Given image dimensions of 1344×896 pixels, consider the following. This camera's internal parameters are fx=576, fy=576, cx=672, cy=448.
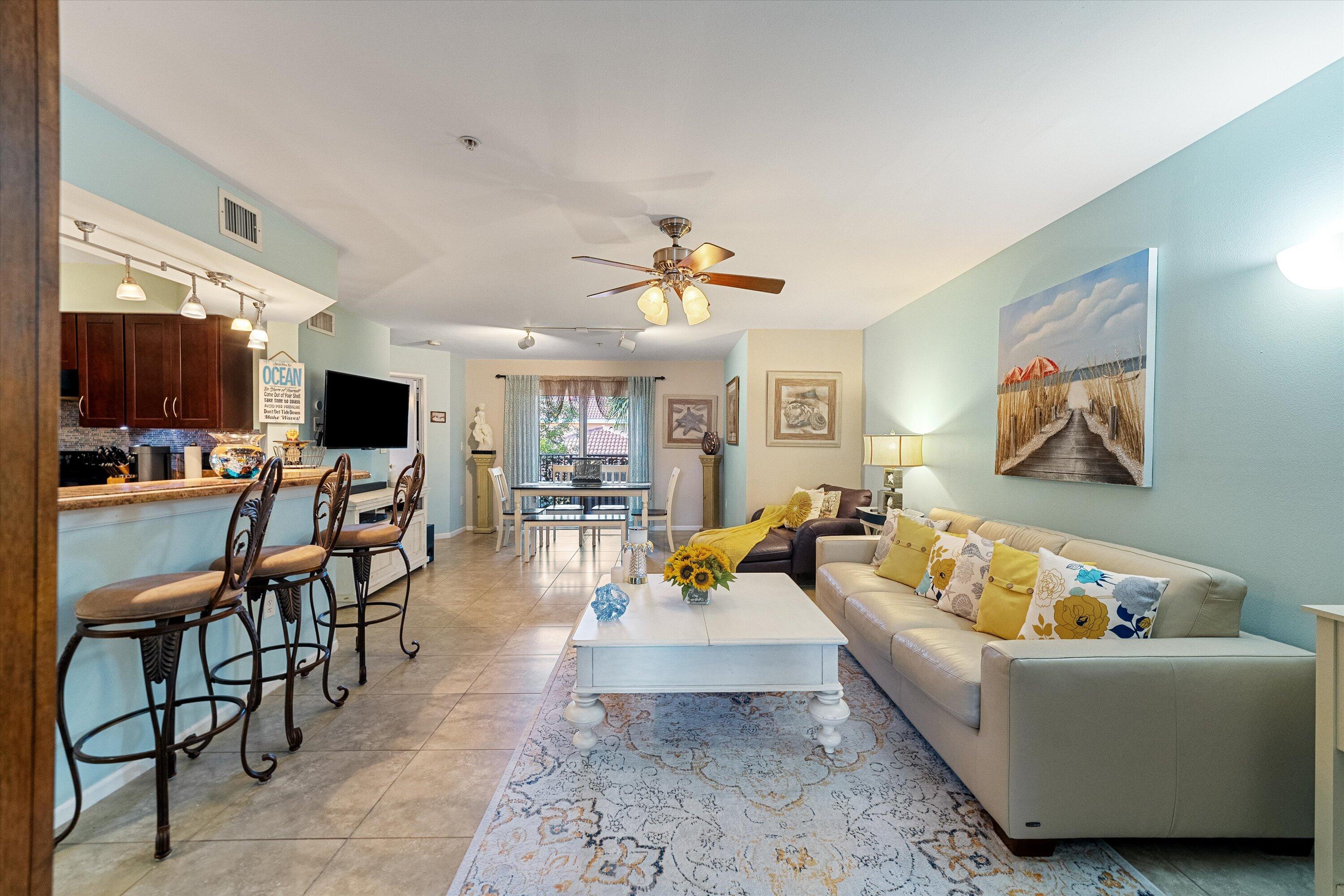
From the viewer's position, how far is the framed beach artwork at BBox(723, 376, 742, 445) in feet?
21.3

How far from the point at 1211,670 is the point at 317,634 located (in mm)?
3411

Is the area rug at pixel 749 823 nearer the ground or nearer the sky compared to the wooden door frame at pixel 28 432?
nearer the ground

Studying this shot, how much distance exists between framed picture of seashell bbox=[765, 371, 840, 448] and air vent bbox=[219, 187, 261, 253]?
423 centimetres

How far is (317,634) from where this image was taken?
107 inches

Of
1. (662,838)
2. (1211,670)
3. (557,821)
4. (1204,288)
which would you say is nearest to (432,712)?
(557,821)

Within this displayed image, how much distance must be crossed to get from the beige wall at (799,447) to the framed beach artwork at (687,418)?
234 cm

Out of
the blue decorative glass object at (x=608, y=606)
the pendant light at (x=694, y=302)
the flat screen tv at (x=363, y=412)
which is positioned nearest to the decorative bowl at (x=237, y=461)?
the flat screen tv at (x=363, y=412)

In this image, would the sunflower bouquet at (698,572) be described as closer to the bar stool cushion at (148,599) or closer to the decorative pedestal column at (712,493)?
the bar stool cushion at (148,599)

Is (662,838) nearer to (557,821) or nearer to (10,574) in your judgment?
(557,821)

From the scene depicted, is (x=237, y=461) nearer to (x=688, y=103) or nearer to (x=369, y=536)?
(x=369, y=536)

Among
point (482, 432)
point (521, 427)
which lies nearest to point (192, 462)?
point (482, 432)

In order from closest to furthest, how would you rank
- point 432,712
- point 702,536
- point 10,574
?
point 10,574, point 432,712, point 702,536

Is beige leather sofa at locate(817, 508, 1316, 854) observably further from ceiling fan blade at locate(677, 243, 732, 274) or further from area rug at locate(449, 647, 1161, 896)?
ceiling fan blade at locate(677, 243, 732, 274)

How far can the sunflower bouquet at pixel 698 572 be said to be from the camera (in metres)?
2.65
